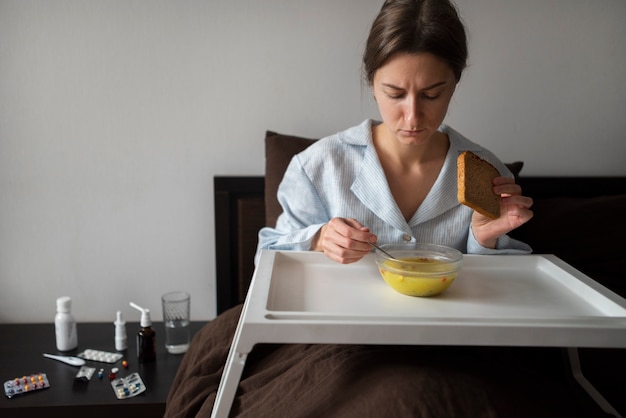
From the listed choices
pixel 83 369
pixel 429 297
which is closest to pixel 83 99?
pixel 83 369

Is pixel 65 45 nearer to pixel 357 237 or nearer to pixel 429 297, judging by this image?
pixel 357 237

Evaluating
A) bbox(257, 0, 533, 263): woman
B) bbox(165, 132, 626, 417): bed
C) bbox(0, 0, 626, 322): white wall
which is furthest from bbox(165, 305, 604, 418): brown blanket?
bbox(0, 0, 626, 322): white wall

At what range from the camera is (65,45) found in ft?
6.01

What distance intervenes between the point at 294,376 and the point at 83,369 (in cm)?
82

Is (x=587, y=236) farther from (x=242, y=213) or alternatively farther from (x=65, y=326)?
(x=65, y=326)

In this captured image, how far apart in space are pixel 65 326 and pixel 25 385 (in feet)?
0.70

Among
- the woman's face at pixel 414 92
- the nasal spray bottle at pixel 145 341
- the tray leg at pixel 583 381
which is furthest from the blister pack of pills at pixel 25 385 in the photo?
the tray leg at pixel 583 381

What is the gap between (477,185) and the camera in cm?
120

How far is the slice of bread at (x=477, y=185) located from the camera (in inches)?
46.0

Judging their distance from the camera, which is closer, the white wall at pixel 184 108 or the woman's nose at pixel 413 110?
the woman's nose at pixel 413 110

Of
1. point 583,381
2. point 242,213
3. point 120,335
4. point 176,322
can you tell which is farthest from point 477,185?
point 120,335

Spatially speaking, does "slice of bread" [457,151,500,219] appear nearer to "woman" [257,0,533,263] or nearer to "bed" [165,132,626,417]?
"woman" [257,0,533,263]

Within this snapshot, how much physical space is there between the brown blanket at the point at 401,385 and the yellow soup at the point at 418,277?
0.12m

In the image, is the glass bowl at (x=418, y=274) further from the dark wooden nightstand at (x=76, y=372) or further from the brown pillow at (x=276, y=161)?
the dark wooden nightstand at (x=76, y=372)
